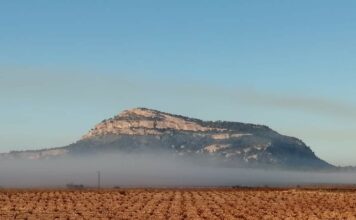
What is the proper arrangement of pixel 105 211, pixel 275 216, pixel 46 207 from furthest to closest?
→ pixel 46 207, pixel 105 211, pixel 275 216

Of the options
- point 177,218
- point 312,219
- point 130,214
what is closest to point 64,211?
point 130,214

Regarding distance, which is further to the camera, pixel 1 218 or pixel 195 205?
pixel 195 205

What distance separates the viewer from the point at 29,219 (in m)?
58.7

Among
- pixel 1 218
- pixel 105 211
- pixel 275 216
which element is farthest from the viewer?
pixel 105 211

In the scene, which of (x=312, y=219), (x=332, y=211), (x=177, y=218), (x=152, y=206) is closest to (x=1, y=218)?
(x=177, y=218)

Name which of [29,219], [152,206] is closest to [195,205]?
[152,206]

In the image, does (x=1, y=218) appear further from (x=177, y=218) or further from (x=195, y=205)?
(x=195, y=205)

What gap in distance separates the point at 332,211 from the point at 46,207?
2918 centimetres

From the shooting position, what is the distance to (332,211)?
71.3 metres

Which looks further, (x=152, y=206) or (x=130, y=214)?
(x=152, y=206)

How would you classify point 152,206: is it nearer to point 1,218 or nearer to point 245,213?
point 245,213

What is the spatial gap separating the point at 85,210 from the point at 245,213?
51.2 feet

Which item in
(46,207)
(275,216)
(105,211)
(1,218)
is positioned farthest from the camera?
(46,207)

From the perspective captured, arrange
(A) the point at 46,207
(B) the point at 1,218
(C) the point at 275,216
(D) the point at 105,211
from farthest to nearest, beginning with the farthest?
(A) the point at 46,207 → (D) the point at 105,211 → (C) the point at 275,216 → (B) the point at 1,218
